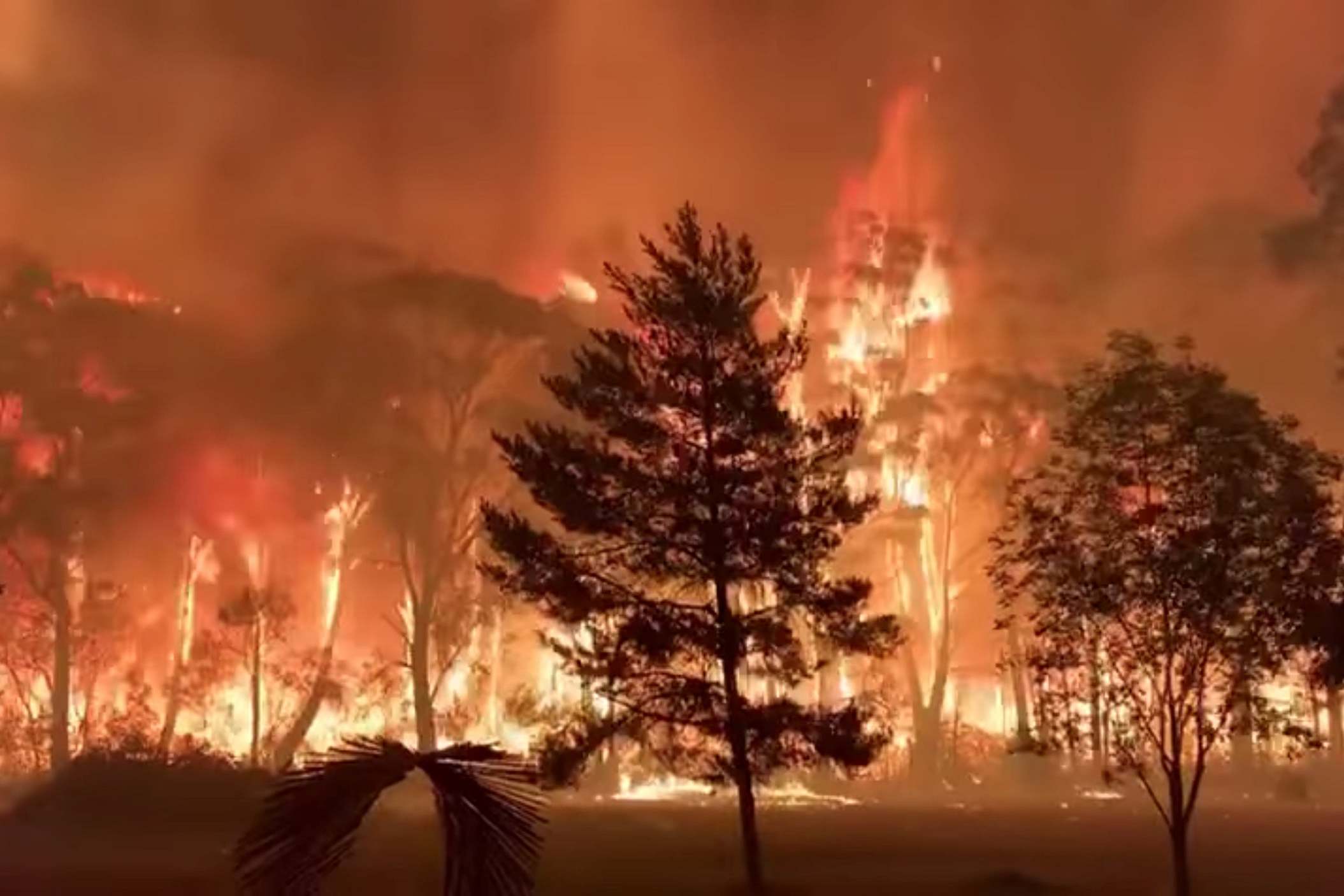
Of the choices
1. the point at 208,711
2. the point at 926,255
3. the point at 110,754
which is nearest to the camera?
the point at 110,754

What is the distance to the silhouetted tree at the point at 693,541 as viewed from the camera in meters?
23.1

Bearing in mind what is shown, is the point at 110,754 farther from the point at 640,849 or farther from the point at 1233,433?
the point at 1233,433

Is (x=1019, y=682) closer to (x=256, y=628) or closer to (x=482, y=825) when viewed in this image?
(x=256, y=628)

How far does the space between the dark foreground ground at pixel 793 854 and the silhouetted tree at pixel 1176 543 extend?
12.2ft

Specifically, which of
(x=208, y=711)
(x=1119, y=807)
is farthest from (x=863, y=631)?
(x=208, y=711)

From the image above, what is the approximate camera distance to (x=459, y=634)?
51812mm

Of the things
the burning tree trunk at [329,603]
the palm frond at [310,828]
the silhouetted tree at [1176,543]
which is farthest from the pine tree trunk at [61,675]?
the palm frond at [310,828]

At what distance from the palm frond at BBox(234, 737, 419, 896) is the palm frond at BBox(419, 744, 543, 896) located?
0.45 feet

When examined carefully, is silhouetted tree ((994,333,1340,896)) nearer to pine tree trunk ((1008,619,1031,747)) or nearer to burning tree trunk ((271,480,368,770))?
pine tree trunk ((1008,619,1031,747))

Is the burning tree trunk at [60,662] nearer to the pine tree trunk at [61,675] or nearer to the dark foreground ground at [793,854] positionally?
the pine tree trunk at [61,675]

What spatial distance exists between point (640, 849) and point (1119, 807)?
58.2 ft

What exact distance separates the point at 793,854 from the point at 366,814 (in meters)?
23.2

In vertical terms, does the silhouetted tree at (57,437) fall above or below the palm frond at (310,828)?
above

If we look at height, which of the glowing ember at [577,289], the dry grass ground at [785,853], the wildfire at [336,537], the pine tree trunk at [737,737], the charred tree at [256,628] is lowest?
the dry grass ground at [785,853]
